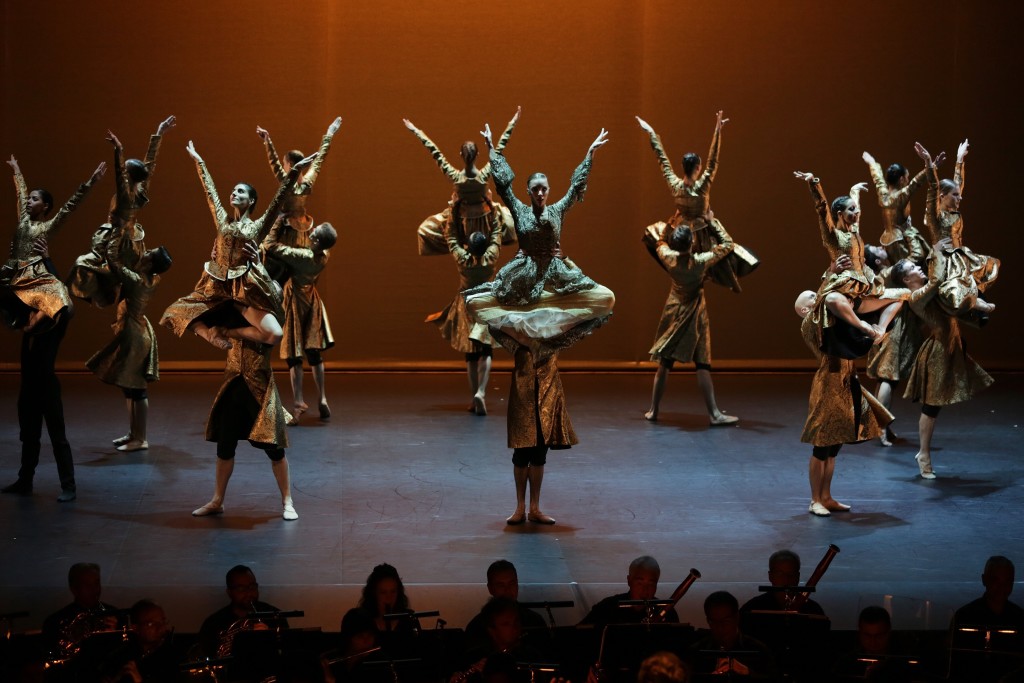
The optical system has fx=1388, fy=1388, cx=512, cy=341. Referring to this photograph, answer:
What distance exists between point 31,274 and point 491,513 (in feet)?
8.91

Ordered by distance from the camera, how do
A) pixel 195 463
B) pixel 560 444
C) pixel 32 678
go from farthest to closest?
pixel 195 463, pixel 560 444, pixel 32 678

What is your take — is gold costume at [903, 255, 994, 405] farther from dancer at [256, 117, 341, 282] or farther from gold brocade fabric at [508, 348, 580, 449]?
dancer at [256, 117, 341, 282]

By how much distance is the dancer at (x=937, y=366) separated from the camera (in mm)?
7863

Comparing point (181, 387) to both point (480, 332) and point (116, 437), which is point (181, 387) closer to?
point (116, 437)

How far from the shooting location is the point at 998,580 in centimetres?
490

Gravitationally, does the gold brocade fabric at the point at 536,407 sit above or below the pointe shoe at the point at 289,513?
above

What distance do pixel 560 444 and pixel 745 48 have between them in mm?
6118

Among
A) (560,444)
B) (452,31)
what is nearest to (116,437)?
(560,444)

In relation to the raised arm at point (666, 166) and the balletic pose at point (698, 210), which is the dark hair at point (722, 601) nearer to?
the balletic pose at point (698, 210)

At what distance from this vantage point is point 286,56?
37.8 ft

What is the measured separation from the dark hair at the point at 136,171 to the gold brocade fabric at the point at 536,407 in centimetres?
276

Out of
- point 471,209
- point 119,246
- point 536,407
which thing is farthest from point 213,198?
point 471,209

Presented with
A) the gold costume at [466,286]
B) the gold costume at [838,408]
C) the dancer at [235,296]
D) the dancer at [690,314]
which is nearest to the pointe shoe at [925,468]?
the gold costume at [838,408]

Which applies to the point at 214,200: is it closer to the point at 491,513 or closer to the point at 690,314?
the point at 491,513
